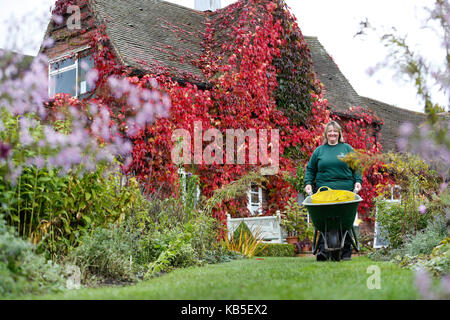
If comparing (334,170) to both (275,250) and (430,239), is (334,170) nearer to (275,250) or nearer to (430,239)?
(430,239)

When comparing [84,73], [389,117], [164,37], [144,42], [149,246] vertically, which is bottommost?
[149,246]

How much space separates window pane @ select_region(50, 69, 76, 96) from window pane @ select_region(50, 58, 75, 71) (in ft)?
0.60

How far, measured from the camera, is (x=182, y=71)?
12.3 meters

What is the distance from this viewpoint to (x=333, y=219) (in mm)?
6426

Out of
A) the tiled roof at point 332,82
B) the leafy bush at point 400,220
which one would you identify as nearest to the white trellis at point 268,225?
the leafy bush at point 400,220

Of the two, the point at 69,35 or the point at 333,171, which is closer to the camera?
the point at 333,171

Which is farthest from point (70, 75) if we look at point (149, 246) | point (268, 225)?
point (149, 246)

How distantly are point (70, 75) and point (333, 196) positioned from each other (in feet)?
28.9

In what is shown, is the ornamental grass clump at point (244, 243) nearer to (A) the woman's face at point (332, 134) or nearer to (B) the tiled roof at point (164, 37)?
(A) the woman's face at point (332, 134)

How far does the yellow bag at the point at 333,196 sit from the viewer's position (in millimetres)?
6438

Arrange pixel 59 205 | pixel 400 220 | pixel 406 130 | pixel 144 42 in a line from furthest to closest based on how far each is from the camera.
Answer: pixel 144 42 → pixel 400 220 → pixel 59 205 → pixel 406 130

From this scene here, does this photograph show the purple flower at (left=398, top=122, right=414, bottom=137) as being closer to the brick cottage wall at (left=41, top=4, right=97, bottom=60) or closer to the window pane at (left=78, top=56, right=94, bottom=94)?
the window pane at (left=78, top=56, right=94, bottom=94)

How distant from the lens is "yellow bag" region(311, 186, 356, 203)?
6.44 metres
